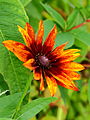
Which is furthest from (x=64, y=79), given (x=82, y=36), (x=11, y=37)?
(x=82, y=36)

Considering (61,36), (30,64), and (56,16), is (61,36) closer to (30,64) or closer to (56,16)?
(56,16)

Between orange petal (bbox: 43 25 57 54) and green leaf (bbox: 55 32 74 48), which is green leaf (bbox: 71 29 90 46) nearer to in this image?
green leaf (bbox: 55 32 74 48)

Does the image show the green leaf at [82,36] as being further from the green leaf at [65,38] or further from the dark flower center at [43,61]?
the dark flower center at [43,61]

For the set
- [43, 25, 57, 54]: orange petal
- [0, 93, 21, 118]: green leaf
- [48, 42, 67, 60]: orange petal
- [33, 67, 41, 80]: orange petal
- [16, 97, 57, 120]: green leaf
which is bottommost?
[16, 97, 57, 120]: green leaf

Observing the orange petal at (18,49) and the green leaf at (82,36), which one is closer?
the orange petal at (18,49)

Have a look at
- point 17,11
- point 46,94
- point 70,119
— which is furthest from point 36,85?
point 17,11

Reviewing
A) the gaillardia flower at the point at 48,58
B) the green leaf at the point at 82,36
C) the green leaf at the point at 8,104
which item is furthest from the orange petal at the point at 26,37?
the green leaf at the point at 82,36

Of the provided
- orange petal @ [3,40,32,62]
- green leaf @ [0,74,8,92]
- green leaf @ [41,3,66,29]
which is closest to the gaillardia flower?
orange petal @ [3,40,32,62]
